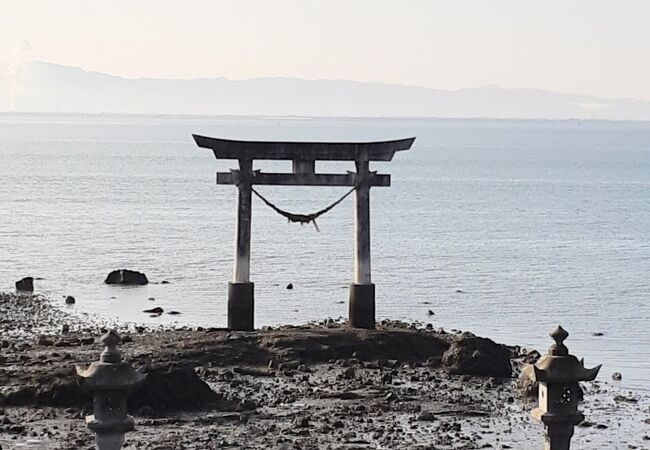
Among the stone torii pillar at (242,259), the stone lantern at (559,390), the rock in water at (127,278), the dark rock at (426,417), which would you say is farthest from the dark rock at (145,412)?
the rock in water at (127,278)

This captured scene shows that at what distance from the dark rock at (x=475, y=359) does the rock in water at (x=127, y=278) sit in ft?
62.5

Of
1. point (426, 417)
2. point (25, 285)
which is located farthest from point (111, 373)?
point (25, 285)

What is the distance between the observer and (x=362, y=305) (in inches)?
1048

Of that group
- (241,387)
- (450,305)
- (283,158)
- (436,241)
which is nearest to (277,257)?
(436,241)

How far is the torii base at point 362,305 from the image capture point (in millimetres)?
26516

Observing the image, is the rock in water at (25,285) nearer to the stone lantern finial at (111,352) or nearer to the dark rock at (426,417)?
the dark rock at (426,417)

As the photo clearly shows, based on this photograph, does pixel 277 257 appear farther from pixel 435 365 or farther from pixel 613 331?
pixel 435 365

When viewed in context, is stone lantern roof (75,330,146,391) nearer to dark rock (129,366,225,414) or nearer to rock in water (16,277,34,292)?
Result: dark rock (129,366,225,414)

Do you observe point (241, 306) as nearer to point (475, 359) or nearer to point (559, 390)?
point (475, 359)

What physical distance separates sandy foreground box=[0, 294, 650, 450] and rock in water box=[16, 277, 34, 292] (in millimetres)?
11675

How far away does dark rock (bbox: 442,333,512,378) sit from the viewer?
2394 centimetres

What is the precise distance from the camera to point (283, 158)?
26.5 meters

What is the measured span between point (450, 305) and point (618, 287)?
318 inches

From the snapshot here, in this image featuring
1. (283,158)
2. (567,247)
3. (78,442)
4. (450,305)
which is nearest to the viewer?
(78,442)
